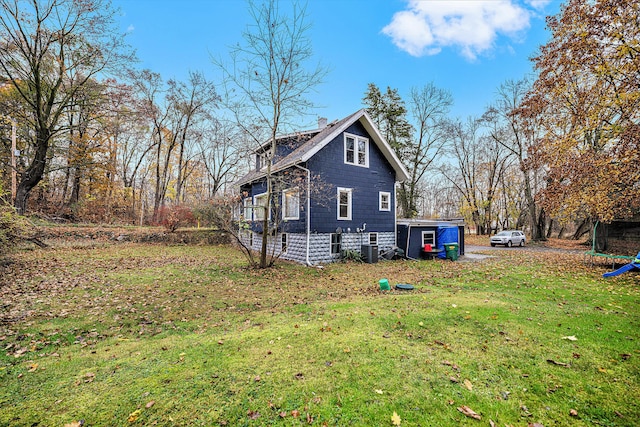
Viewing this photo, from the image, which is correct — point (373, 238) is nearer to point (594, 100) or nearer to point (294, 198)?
point (294, 198)

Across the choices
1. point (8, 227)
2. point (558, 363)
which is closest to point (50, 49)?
point (8, 227)

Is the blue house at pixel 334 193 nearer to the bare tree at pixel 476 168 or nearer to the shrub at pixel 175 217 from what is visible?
the shrub at pixel 175 217

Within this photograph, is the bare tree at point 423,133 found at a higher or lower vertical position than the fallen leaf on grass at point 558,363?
higher

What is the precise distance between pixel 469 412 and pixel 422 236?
14323 millimetres

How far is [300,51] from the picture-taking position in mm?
10445

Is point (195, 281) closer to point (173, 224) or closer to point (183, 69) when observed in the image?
point (173, 224)

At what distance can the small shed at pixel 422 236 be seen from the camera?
15852mm

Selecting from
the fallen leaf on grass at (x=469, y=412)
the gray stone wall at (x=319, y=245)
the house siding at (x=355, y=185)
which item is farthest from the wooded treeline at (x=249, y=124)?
the fallen leaf on grass at (x=469, y=412)

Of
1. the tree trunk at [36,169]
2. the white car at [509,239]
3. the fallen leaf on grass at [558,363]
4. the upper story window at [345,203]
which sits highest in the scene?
the tree trunk at [36,169]

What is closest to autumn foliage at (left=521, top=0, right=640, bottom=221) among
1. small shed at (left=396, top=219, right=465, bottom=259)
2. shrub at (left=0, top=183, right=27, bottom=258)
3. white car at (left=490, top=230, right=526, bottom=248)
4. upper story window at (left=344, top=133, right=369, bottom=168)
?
small shed at (left=396, top=219, right=465, bottom=259)

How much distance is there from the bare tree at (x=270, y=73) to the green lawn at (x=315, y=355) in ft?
18.7

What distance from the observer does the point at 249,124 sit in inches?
436

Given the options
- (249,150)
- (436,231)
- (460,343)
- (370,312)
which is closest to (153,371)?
(370,312)

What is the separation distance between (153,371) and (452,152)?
37.0 m
